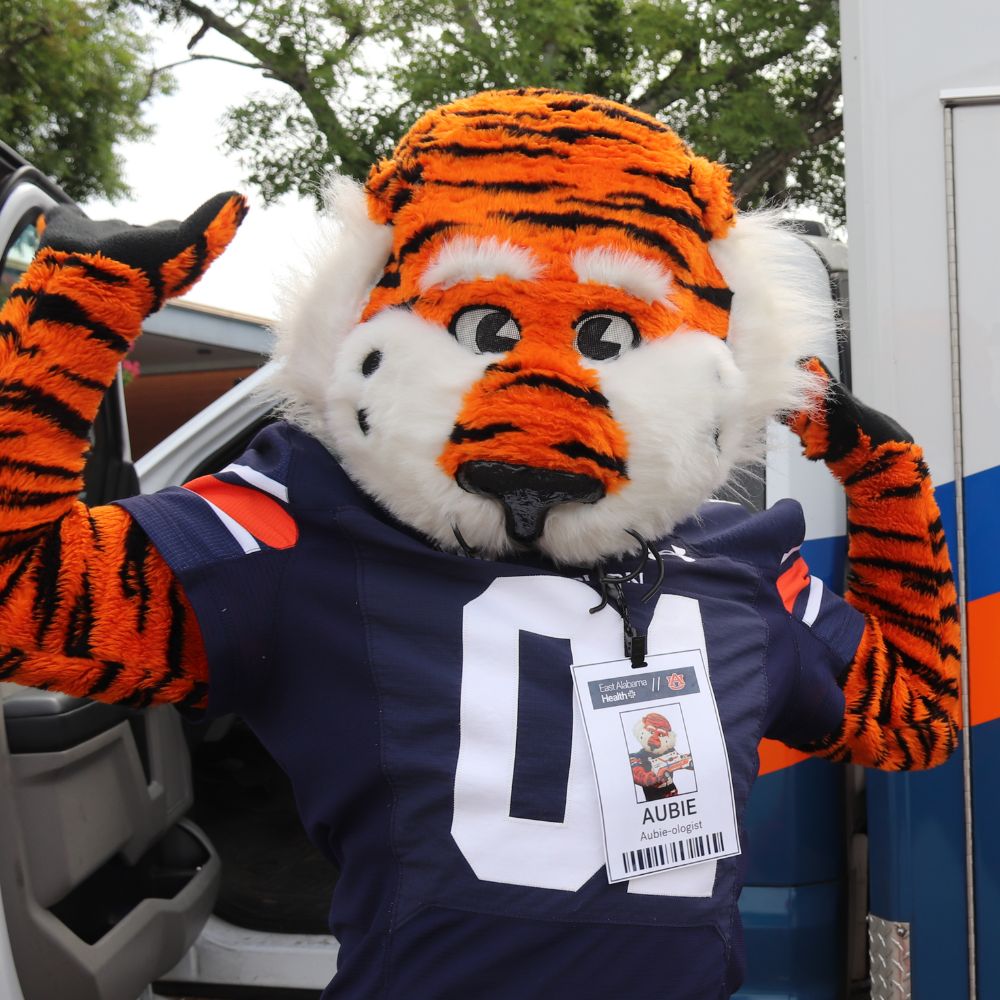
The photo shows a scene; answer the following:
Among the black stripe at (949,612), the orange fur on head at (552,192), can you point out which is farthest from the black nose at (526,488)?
the black stripe at (949,612)

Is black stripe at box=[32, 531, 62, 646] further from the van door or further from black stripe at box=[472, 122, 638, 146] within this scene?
the van door

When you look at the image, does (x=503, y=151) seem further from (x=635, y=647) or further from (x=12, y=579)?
(x=12, y=579)

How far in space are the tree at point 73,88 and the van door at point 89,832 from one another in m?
8.48

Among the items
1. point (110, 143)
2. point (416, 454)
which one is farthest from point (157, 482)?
point (110, 143)

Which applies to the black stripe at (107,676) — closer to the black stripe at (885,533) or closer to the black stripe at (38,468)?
the black stripe at (38,468)

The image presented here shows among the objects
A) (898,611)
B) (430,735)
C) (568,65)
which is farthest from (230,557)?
(568,65)

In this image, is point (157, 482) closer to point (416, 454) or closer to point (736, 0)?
point (416, 454)

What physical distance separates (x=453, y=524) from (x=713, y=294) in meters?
0.42

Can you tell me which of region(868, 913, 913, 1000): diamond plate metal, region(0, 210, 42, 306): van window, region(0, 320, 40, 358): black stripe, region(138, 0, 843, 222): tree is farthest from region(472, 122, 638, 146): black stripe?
region(138, 0, 843, 222): tree

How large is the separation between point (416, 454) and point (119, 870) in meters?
1.65

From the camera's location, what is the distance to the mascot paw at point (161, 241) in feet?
3.53

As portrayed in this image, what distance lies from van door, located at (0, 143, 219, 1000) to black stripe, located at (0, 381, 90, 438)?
825mm

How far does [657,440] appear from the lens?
1071 mm

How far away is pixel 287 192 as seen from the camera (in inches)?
374
